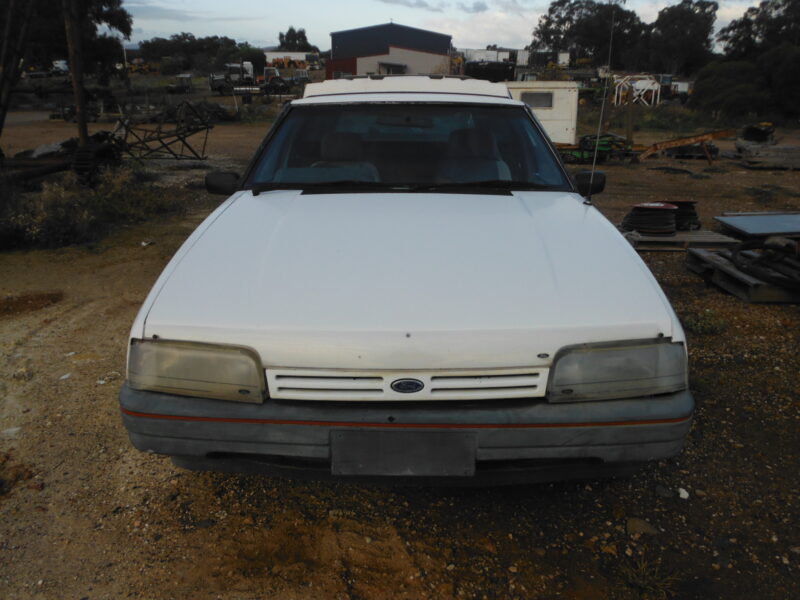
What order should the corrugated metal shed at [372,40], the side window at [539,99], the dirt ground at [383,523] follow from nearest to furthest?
the dirt ground at [383,523]
the side window at [539,99]
the corrugated metal shed at [372,40]

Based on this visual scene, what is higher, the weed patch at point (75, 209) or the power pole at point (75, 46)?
the power pole at point (75, 46)

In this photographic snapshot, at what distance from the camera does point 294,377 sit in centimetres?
183

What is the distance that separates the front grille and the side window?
547 inches

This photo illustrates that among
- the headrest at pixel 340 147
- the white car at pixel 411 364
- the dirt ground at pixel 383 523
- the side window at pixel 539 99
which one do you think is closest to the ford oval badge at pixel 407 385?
the white car at pixel 411 364

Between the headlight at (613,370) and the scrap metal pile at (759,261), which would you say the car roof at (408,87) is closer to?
the headlight at (613,370)

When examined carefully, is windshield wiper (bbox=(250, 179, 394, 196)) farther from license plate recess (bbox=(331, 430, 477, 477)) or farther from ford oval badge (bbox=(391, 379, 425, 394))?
license plate recess (bbox=(331, 430, 477, 477))

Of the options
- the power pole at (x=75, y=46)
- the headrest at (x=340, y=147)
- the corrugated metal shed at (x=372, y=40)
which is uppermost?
the corrugated metal shed at (x=372, y=40)

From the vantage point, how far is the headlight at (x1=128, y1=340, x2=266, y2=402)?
1.83 metres

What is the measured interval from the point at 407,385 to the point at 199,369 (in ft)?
2.17

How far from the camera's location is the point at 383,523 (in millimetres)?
2234

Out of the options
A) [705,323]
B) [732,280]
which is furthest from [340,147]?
[732,280]

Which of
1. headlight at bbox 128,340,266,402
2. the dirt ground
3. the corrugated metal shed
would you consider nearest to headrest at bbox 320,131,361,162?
headlight at bbox 128,340,266,402

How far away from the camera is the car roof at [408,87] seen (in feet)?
11.1

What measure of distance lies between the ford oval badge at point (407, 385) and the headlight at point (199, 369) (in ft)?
1.38
